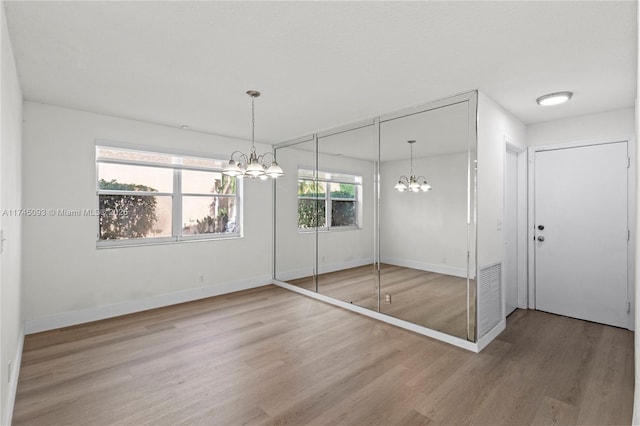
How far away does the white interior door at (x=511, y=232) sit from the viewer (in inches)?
160

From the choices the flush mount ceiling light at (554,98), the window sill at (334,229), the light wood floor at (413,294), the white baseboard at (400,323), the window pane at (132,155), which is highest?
the flush mount ceiling light at (554,98)

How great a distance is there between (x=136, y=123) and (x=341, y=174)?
284 cm

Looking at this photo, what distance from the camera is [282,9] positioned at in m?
1.86

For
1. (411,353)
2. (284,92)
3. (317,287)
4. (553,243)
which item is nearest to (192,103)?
(284,92)

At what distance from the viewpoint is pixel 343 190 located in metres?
4.48

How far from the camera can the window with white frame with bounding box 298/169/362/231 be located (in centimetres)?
434

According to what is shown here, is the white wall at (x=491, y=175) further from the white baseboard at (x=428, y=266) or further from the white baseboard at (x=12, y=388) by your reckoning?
the white baseboard at (x=12, y=388)

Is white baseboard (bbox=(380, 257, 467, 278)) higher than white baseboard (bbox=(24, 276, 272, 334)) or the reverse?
higher

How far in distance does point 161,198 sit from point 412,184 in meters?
3.44

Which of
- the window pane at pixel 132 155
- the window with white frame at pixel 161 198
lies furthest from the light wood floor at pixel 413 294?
the window pane at pixel 132 155

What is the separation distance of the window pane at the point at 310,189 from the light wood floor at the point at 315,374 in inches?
75.4

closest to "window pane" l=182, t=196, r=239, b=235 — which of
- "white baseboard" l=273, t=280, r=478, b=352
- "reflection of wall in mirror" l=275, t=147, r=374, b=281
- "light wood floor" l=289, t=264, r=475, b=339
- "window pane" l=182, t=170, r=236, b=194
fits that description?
"window pane" l=182, t=170, r=236, b=194

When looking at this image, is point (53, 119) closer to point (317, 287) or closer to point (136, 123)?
point (136, 123)

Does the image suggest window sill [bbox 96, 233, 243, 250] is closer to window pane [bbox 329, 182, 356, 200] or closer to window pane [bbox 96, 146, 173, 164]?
window pane [bbox 96, 146, 173, 164]
